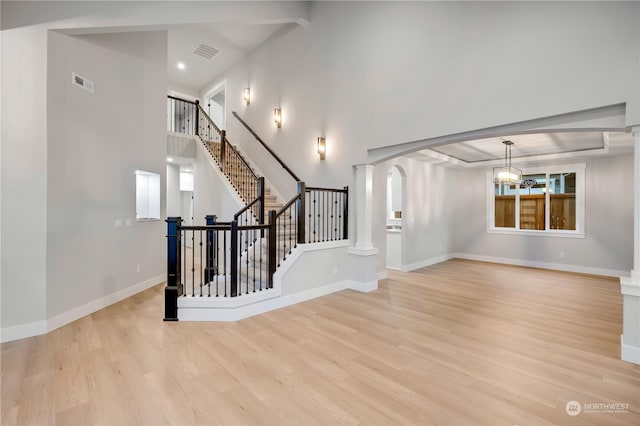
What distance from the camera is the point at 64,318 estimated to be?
3.59 meters

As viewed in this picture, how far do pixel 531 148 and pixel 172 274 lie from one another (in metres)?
7.39

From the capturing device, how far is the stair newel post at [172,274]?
12.1ft

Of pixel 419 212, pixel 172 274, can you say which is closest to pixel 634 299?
pixel 419 212

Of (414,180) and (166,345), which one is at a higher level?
(414,180)

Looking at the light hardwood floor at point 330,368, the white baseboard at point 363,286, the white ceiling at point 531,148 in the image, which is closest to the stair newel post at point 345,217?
the white baseboard at point 363,286

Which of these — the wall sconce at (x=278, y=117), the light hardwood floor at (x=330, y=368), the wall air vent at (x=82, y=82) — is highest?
the wall sconce at (x=278, y=117)

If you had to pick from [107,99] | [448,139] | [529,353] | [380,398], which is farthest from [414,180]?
[107,99]

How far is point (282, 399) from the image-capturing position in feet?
7.19

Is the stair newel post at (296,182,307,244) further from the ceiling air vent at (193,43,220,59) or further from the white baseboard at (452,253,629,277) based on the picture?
the white baseboard at (452,253,629,277)

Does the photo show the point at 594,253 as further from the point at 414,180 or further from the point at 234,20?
the point at 234,20

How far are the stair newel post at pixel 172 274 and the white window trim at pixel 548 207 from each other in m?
8.05

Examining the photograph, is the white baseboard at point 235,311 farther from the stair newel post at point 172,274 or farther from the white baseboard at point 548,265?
the white baseboard at point 548,265

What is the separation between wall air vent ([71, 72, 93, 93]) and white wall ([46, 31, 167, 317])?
0.20ft

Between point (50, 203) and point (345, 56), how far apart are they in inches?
195
